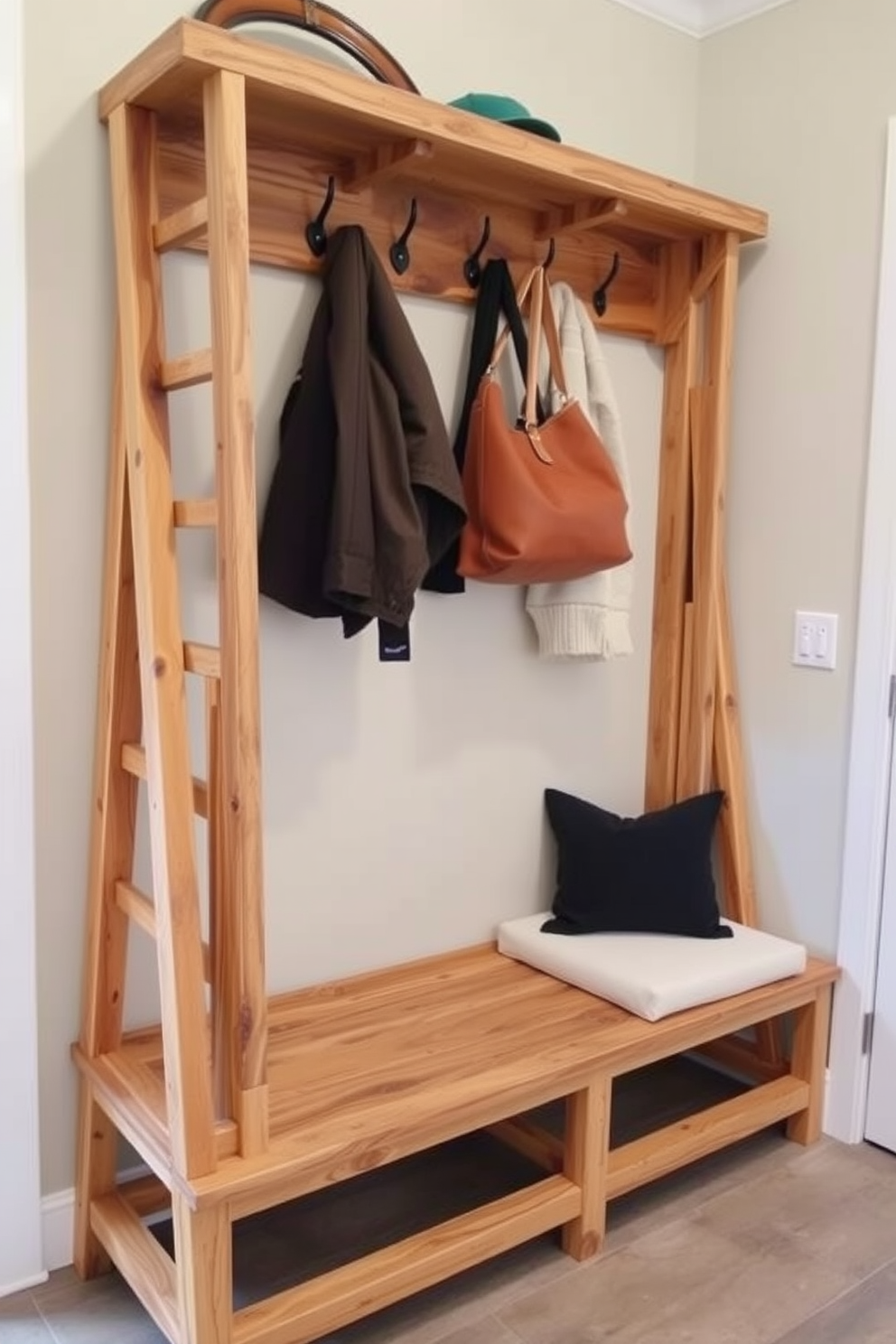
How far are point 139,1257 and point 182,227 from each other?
1.58 meters

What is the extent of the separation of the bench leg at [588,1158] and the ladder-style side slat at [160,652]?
2.28 feet

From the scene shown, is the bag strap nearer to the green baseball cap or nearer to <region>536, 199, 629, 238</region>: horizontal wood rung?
<region>536, 199, 629, 238</region>: horizontal wood rung

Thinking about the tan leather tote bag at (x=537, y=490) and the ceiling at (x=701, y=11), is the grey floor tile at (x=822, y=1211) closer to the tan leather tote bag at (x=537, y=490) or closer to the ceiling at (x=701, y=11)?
the tan leather tote bag at (x=537, y=490)

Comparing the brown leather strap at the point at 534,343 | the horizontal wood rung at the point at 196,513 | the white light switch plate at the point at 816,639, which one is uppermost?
the brown leather strap at the point at 534,343

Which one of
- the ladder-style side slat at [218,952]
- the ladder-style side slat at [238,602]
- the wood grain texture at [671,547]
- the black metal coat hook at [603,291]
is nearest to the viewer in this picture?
the ladder-style side slat at [238,602]

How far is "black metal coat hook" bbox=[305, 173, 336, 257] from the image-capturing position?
6.56ft

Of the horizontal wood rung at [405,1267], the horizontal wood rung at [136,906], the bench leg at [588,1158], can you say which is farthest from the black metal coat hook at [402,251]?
the horizontal wood rung at [405,1267]

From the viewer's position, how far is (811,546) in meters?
2.47

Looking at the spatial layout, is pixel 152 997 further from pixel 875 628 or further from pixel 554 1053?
pixel 875 628

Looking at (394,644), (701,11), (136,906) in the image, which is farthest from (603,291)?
(136,906)

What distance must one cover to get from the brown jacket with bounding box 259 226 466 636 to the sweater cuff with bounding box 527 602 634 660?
460mm

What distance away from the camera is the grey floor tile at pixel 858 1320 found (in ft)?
6.11

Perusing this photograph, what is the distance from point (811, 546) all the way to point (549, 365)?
2.29 ft

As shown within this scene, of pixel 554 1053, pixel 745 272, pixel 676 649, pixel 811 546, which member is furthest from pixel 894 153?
pixel 554 1053
